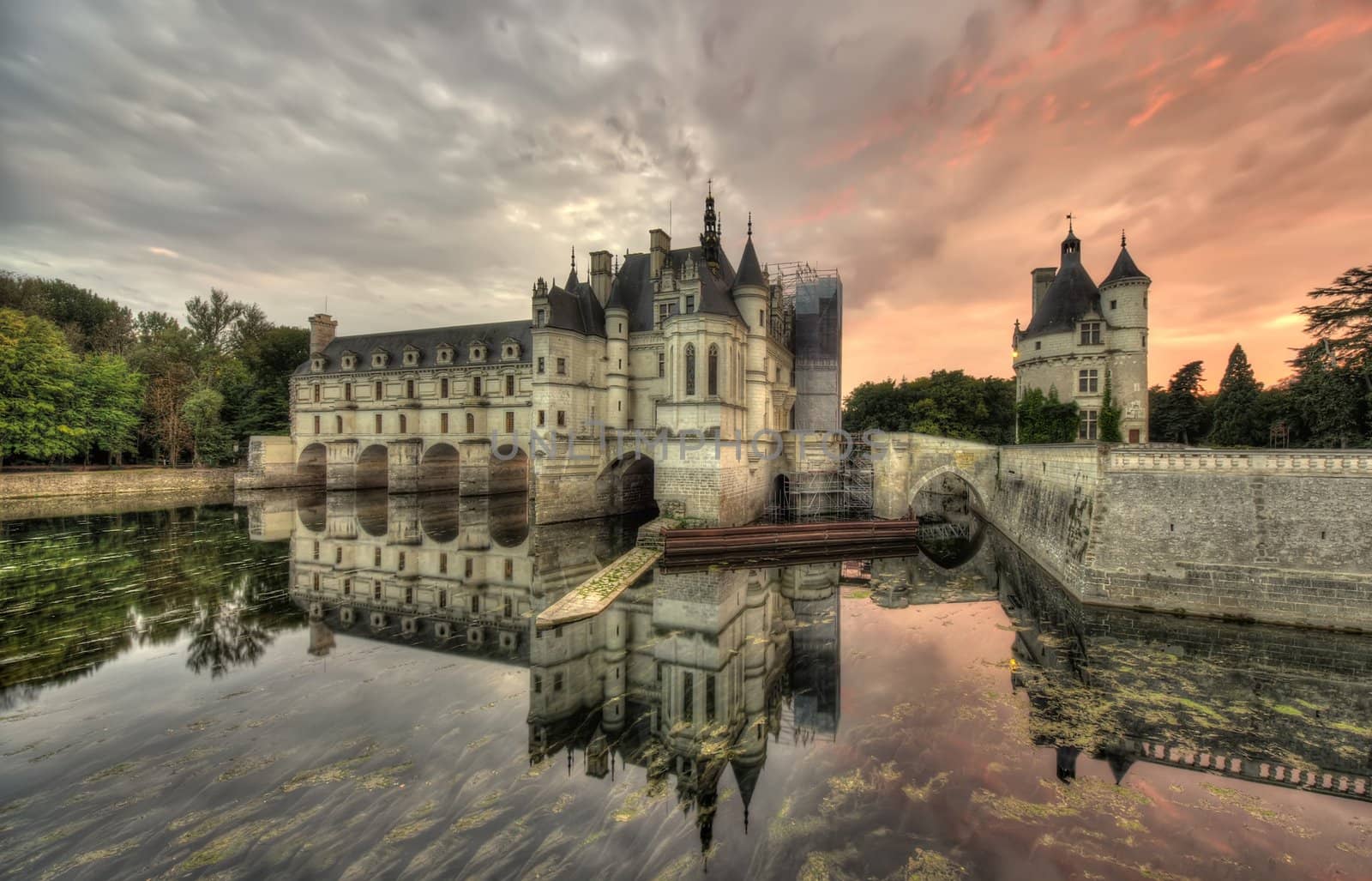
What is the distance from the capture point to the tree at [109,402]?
35.2 meters

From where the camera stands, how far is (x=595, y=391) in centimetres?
2783

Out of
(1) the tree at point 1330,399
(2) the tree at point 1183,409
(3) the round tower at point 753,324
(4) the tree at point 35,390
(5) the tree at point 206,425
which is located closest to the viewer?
(1) the tree at point 1330,399

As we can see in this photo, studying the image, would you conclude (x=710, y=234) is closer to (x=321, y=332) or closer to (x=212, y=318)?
(x=321, y=332)

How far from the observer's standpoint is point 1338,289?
19.2 metres

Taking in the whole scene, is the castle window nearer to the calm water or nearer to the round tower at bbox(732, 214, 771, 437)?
the calm water

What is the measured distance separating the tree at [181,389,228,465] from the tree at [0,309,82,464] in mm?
6406

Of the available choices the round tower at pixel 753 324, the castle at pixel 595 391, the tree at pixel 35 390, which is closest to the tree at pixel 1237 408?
the castle at pixel 595 391

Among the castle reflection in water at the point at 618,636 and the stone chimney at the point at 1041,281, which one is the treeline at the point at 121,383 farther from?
the stone chimney at the point at 1041,281

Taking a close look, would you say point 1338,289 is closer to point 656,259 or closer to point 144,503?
point 656,259

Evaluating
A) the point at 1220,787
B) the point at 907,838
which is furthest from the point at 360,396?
the point at 1220,787

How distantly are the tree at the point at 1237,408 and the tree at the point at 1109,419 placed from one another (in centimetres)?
2210

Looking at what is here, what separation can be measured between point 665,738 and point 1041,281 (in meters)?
31.3

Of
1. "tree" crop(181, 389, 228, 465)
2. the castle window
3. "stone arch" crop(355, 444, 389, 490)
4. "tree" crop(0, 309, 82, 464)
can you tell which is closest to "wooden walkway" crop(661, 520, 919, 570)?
the castle window

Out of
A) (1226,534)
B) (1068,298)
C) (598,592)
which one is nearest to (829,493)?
A: (1068,298)
